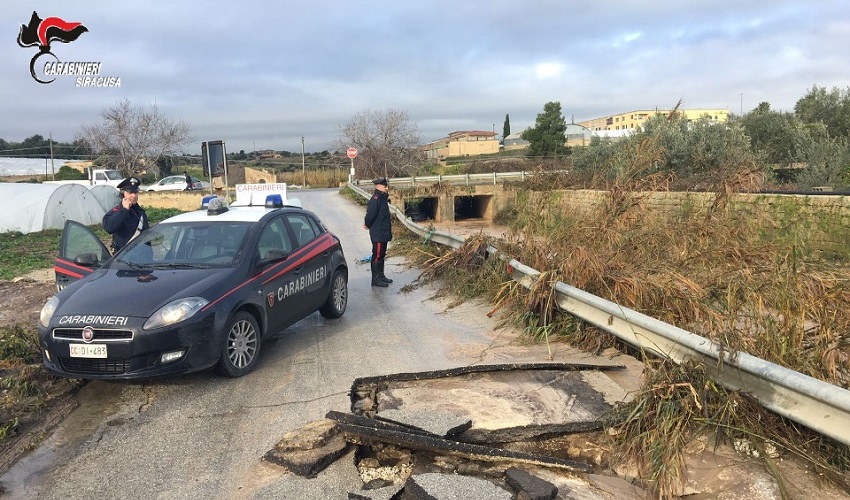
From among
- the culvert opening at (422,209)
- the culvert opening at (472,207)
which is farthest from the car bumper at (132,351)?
the culvert opening at (472,207)

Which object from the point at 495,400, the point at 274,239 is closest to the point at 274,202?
the point at 274,239

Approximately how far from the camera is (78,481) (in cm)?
380

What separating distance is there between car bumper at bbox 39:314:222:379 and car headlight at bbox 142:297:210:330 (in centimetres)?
6

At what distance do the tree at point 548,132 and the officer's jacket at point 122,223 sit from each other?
54.8 meters

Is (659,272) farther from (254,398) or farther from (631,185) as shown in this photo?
(254,398)

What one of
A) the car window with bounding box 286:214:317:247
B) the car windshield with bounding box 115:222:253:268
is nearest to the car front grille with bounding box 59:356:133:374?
the car windshield with bounding box 115:222:253:268

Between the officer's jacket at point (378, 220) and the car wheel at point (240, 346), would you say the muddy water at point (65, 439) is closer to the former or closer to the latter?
the car wheel at point (240, 346)

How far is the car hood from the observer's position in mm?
5172

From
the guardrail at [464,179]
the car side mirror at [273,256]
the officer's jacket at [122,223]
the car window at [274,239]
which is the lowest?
the car side mirror at [273,256]

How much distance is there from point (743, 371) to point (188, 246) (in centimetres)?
530

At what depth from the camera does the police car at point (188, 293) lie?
5043mm

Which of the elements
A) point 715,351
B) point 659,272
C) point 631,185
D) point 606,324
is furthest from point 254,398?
point 631,185

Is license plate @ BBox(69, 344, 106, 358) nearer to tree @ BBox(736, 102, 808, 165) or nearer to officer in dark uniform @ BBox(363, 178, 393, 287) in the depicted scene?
officer in dark uniform @ BBox(363, 178, 393, 287)

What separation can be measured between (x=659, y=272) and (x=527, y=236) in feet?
7.72
